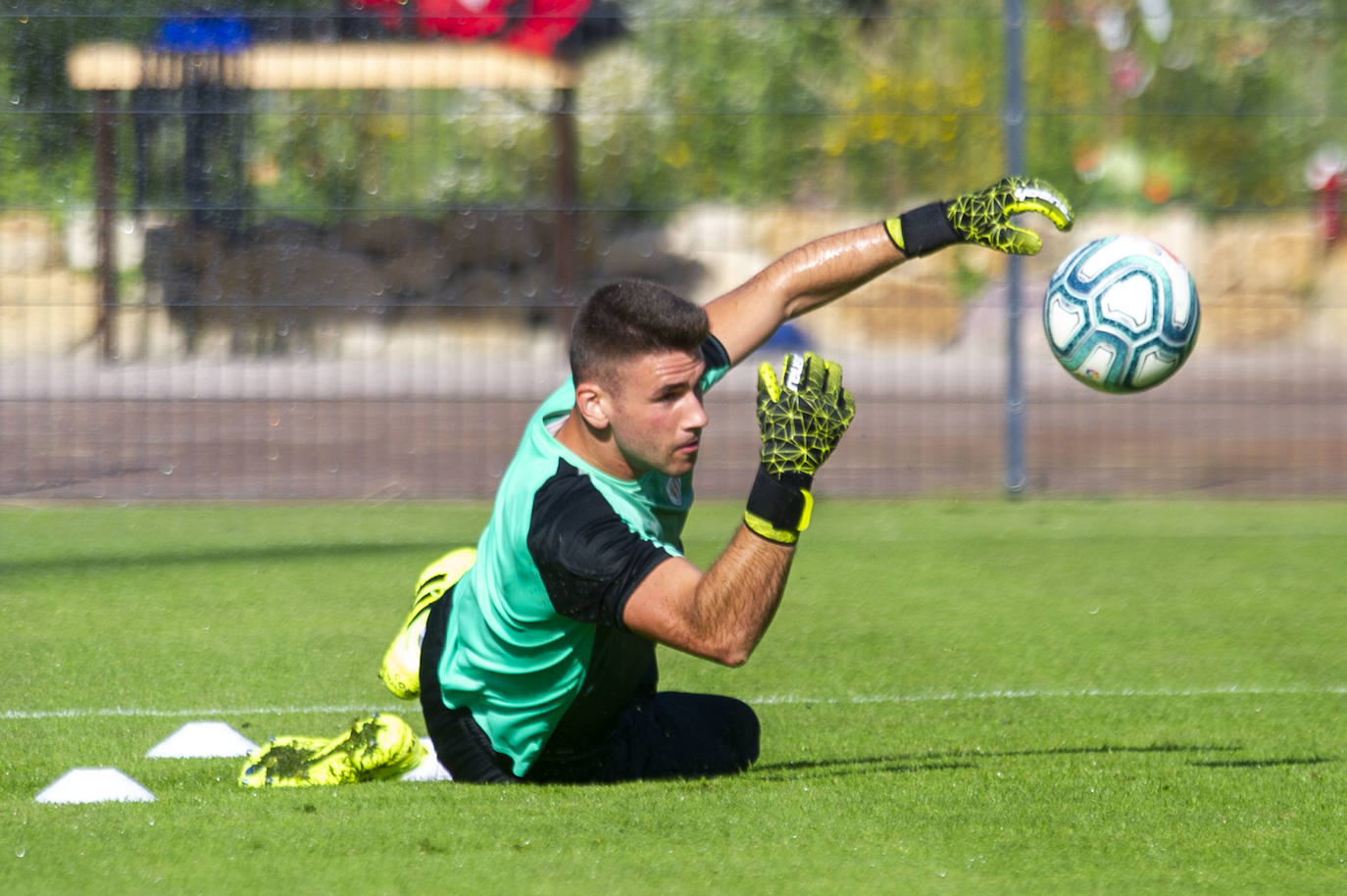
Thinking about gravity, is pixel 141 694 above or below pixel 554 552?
below

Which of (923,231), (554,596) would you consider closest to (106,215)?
(923,231)

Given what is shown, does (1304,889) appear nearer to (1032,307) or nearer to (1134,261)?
(1134,261)

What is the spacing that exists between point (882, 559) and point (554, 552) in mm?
4265

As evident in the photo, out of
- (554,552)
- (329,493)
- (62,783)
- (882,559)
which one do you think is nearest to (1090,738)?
(554,552)

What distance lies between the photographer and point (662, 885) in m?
3.30

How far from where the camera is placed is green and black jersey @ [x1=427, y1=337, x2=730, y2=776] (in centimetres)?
370

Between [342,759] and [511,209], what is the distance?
5.42m

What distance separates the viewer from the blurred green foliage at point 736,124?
922 cm

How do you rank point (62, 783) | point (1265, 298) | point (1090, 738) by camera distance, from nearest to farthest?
point (62, 783) → point (1090, 738) → point (1265, 298)

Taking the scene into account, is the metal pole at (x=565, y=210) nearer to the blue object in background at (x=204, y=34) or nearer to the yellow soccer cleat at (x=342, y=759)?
the blue object in background at (x=204, y=34)

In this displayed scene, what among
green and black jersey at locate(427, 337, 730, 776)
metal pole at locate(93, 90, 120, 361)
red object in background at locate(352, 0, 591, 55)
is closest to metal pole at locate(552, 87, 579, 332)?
red object in background at locate(352, 0, 591, 55)

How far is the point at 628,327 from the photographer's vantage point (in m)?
3.79

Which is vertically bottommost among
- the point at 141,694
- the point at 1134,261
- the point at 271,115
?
the point at 141,694

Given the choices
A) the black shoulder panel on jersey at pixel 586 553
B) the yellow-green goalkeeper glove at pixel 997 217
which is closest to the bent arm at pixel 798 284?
the yellow-green goalkeeper glove at pixel 997 217
